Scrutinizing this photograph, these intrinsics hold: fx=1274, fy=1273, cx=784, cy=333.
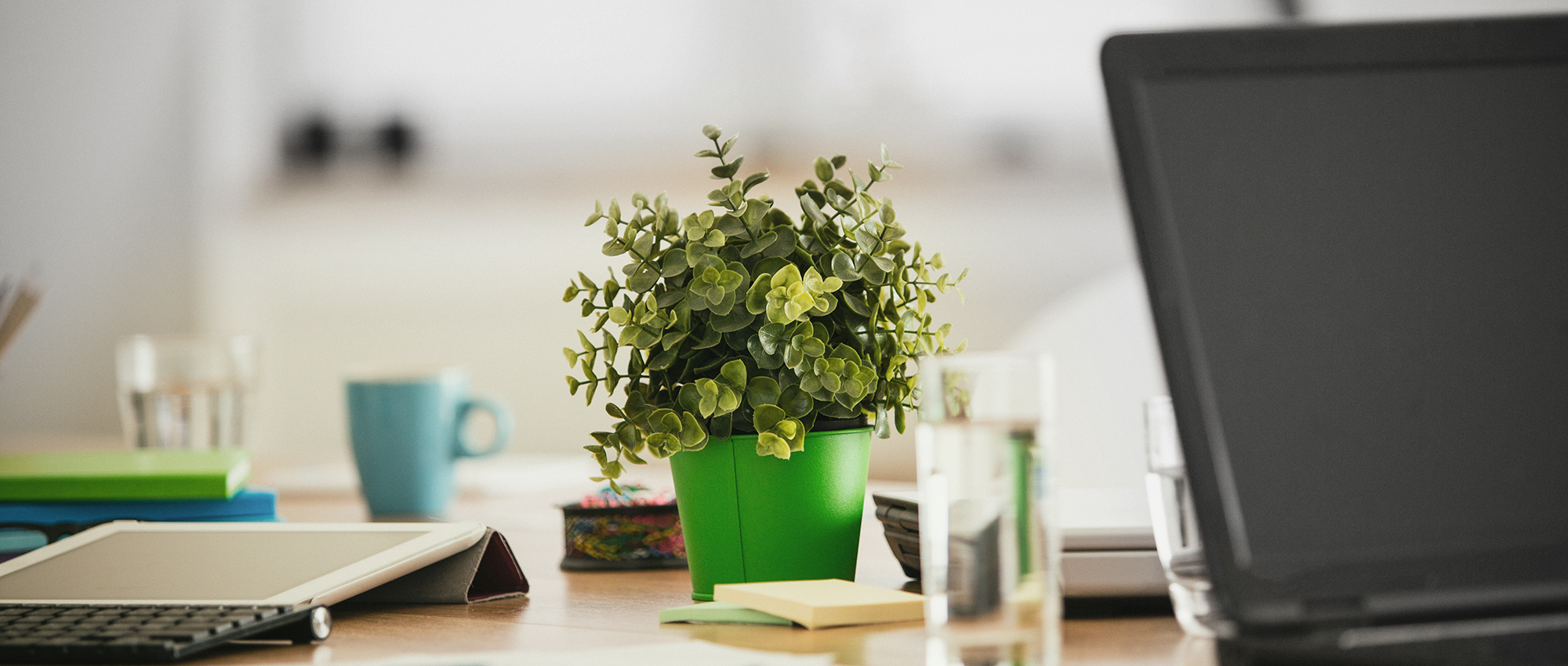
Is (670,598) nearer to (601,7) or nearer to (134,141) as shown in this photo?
(601,7)

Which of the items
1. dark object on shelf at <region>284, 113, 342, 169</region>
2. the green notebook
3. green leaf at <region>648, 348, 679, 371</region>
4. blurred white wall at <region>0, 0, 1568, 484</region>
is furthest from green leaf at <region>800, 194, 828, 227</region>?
dark object on shelf at <region>284, 113, 342, 169</region>

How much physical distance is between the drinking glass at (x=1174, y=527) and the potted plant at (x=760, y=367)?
0.48 feet

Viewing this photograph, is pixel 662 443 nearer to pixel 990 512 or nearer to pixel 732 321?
pixel 732 321

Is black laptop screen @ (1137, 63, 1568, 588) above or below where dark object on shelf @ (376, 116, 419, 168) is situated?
below

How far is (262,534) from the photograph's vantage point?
29.9 inches

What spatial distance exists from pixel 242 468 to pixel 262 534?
165mm

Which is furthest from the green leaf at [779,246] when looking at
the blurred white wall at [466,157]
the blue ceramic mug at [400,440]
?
the blurred white wall at [466,157]

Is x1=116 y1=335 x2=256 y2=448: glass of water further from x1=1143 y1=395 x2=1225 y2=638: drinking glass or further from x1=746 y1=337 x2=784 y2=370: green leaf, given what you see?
x1=1143 y1=395 x2=1225 y2=638: drinking glass

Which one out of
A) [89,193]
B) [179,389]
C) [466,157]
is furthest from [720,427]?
[89,193]

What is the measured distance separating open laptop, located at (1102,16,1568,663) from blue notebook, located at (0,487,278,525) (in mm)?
655

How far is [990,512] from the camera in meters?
0.53

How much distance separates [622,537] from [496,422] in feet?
1.41

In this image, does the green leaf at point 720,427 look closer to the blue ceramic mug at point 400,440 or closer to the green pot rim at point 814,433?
the green pot rim at point 814,433

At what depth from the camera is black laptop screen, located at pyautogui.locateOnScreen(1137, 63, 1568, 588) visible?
0.50 meters
